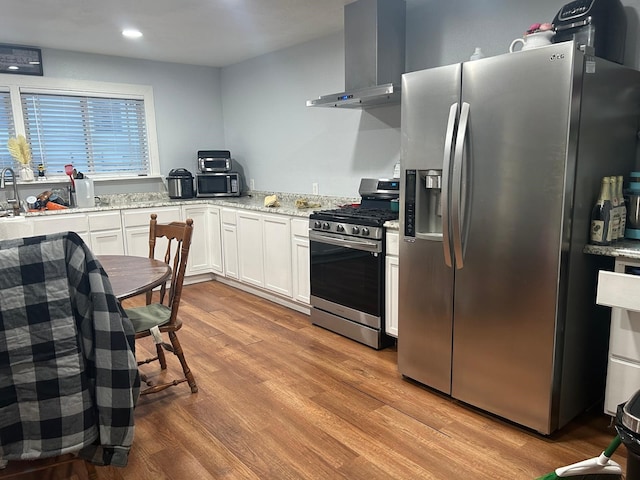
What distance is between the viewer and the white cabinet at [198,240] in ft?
16.1

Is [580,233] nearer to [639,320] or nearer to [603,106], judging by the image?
[639,320]

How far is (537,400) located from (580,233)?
0.79 meters

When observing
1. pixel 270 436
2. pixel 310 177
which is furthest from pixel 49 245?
pixel 310 177

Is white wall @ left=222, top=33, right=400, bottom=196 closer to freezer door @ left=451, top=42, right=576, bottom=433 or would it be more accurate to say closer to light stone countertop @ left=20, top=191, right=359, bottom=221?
light stone countertop @ left=20, top=191, right=359, bottom=221

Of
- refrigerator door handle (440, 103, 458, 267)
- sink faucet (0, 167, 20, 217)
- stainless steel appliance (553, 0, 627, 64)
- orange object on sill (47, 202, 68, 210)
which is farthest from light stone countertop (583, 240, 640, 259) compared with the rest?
sink faucet (0, 167, 20, 217)

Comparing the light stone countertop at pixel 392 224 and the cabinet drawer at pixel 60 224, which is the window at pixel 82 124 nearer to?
the cabinet drawer at pixel 60 224

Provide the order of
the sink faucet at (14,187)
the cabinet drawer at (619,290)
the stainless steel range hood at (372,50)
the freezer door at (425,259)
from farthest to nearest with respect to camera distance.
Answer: the sink faucet at (14,187)
the stainless steel range hood at (372,50)
the freezer door at (425,259)
the cabinet drawer at (619,290)

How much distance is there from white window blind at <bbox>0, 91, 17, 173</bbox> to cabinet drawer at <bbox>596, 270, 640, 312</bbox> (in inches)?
192

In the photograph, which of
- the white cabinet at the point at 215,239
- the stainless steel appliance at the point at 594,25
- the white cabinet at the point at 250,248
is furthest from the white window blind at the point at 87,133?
the stainless steel appliance at the point at 594,25

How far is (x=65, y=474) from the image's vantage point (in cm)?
200

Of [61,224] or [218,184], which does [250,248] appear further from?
[61,224]

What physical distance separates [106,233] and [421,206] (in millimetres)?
3189

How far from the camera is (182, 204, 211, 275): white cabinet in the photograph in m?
4.91

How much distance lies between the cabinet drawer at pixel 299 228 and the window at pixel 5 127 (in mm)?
2849
